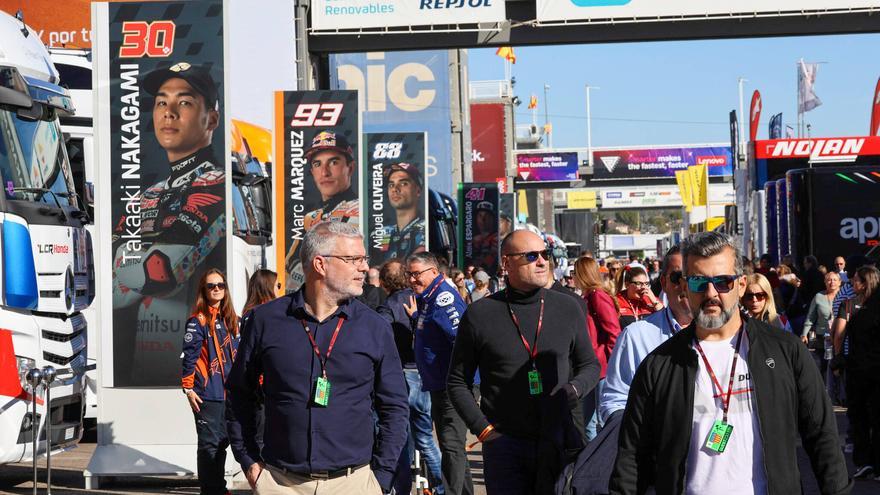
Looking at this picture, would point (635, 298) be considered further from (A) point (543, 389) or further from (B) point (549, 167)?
(B) point (549, 167)

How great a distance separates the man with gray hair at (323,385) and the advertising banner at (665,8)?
16620mm

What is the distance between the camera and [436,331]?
28.7ft

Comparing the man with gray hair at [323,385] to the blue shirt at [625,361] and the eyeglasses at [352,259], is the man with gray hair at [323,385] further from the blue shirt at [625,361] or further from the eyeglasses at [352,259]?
the blue shirt at [625,361]

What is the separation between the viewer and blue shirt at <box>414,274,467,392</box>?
28.5 ft

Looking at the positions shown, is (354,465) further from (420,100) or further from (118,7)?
(420,100)

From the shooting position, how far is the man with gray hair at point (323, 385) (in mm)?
4980

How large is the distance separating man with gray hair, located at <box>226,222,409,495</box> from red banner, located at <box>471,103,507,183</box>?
66.4m

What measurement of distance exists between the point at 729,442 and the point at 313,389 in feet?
5.43

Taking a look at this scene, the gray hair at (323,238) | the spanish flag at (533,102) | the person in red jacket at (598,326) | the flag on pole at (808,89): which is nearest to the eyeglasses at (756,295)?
the person in red jacket at (598,326)

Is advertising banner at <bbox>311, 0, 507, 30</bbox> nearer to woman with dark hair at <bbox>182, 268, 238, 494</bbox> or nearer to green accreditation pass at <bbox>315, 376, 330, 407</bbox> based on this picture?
woman with dark hair at <bbox>182, 268, 238, 494</bbox>

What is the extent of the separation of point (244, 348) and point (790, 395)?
2.17 meters

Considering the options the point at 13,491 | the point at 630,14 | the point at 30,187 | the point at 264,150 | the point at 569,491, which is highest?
the point at 630,14

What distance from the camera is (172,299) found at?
34.1 feet

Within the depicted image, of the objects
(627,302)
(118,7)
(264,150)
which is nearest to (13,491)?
(118,7)
